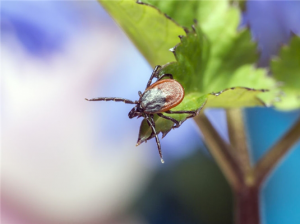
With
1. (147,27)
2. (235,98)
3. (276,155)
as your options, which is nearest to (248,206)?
(276,155)

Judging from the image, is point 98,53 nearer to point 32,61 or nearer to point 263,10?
point 32,61

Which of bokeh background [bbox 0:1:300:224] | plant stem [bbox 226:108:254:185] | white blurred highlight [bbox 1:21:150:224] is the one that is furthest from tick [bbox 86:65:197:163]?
white blurred highlight [bbox 1:21:150:224]

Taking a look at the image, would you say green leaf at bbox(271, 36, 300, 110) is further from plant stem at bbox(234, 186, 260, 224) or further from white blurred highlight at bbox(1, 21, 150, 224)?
white blurred highlight at bbox(1, 21, 150, 224)

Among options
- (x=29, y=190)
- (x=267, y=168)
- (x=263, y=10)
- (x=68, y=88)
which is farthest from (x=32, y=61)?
(x=267, y=168)

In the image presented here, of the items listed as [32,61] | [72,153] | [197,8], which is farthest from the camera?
[72,153]

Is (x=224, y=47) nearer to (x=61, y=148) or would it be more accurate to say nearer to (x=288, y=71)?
(x=288, y=71)

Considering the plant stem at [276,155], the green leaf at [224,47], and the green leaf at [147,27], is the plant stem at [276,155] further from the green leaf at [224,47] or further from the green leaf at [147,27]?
the green leaf at [147,27]

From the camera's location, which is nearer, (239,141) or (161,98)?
(161,98)
